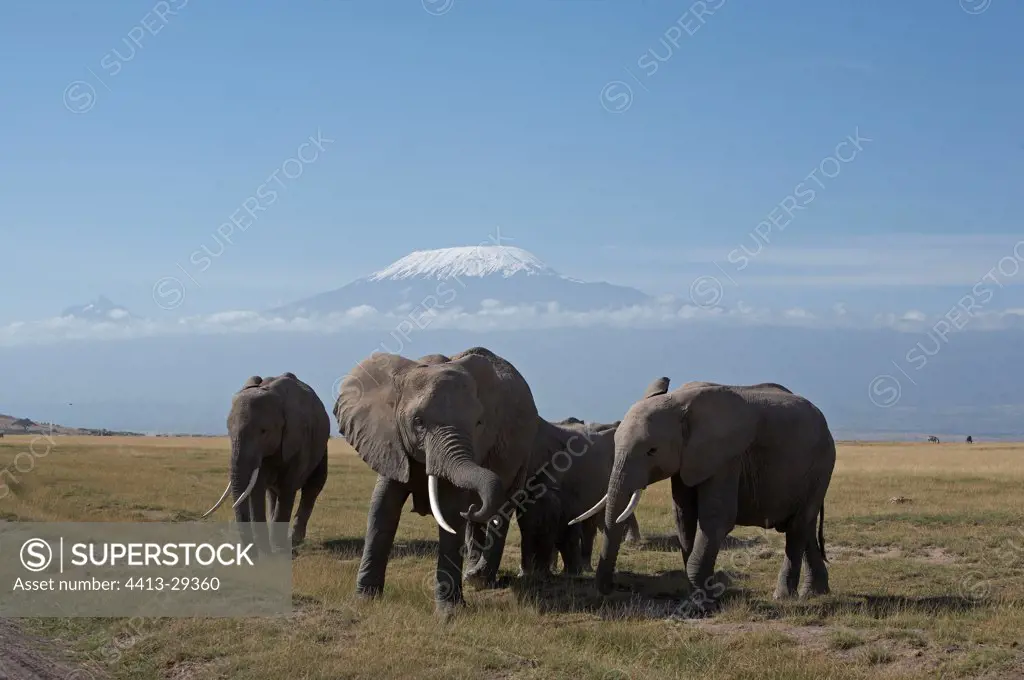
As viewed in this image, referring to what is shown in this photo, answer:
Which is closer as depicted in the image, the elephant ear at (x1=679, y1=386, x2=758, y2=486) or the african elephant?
the elephant ear at (x1=679, y1=386, x2=758, y2=486)

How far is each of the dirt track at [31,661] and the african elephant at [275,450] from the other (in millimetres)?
7010

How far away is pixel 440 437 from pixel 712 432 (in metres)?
3.62

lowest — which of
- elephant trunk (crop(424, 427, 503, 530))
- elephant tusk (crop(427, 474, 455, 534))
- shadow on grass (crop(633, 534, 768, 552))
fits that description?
shadow on grass (crop(633, 534, 768, 552))

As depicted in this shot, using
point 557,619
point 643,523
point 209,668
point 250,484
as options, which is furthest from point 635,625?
point 643,523

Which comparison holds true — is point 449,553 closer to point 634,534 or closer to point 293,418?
point 634,534

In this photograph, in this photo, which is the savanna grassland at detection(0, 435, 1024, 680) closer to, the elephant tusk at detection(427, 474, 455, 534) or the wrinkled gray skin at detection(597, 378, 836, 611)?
the wrinkled gray skin at detection(597, 378, 836, 611)

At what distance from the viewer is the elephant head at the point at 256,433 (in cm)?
1975

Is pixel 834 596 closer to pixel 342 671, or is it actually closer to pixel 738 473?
pixel 738 473

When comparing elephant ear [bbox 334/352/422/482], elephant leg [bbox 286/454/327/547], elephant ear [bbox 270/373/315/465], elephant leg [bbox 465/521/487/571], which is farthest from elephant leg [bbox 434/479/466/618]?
elephant ear [bbox 270/373/315/465]

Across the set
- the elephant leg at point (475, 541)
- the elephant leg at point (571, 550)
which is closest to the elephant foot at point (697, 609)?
the elephant leg at point (475, 541)

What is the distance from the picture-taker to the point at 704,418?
14.6 m

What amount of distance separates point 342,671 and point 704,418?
5.85 metres

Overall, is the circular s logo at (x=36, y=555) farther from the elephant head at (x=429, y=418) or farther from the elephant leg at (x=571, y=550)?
the elephant leg at (x=571, y=550)

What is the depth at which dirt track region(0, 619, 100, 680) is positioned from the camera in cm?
1087
